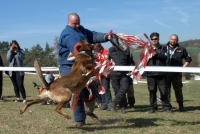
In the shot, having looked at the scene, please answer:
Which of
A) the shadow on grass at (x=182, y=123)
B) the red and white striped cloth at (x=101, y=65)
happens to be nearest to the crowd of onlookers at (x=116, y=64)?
the red and white striped cloth at (x=101, y=65)

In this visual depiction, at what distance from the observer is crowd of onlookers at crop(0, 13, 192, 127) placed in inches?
263

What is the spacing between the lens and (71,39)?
6340 mm

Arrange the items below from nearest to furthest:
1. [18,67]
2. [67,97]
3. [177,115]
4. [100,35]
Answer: [67,97], [100,35], [177,115], [18,67]

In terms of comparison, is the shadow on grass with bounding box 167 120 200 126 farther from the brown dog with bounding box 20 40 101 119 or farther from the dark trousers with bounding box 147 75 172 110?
the brown dog with bounding box 20 40 101 119

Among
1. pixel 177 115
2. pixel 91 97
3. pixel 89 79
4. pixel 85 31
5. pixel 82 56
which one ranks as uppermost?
pixel 85 31

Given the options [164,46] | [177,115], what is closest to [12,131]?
[177,115]

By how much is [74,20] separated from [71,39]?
1.62 feet

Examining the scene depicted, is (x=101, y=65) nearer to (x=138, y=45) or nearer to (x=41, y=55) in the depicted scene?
(x=138, y=45)

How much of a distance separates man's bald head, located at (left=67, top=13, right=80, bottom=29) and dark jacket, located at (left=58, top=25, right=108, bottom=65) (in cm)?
7

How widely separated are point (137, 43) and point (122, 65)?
127 inches

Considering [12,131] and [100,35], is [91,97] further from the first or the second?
[12,131]

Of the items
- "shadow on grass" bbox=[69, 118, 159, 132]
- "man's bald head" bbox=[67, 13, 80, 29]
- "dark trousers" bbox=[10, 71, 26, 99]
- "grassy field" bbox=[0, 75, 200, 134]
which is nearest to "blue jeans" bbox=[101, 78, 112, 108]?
"grassy field" bbox=[0, 75, 200, 134]

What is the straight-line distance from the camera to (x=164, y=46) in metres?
9.65

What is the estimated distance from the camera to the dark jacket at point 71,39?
20.9 ft
